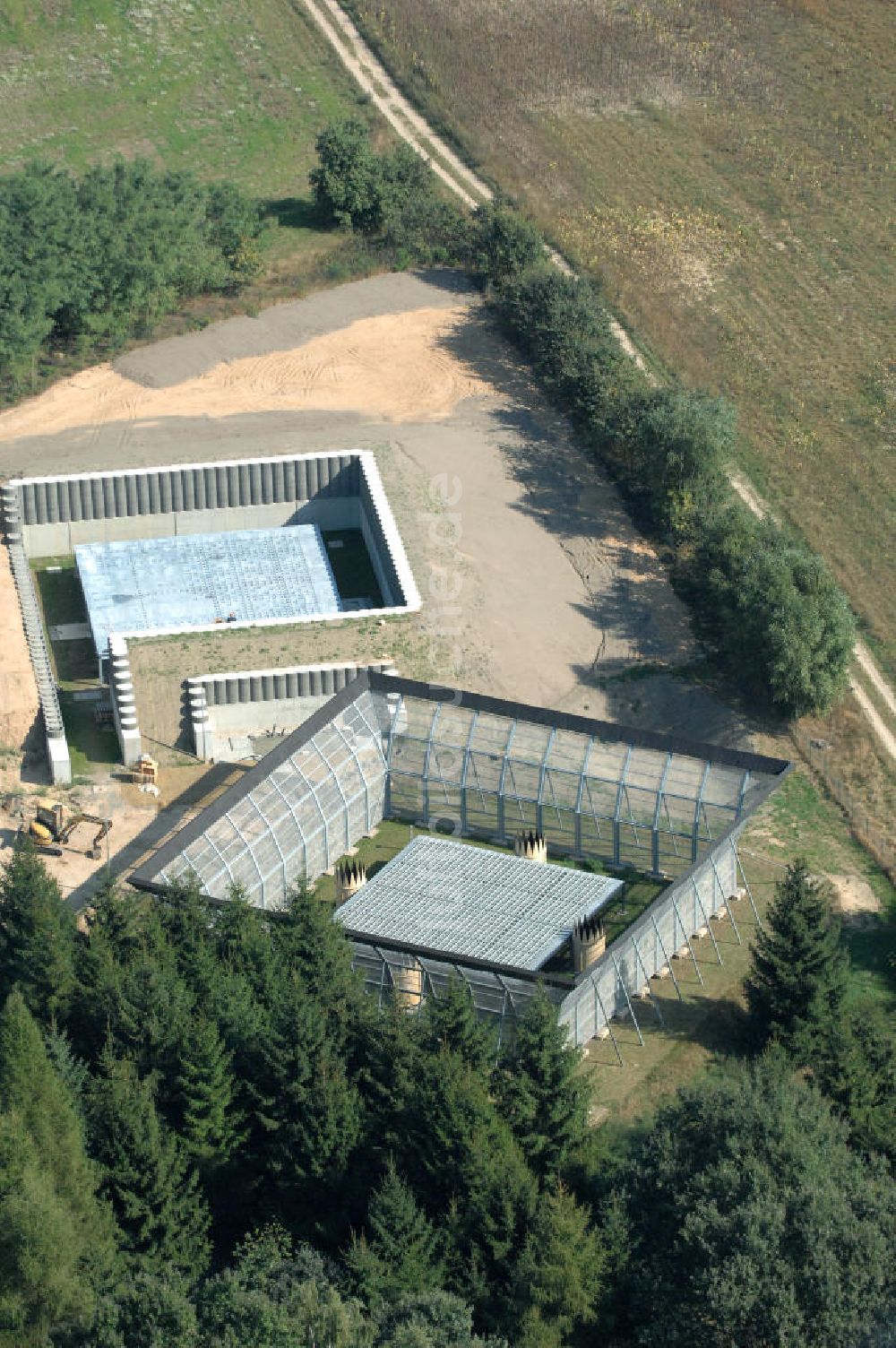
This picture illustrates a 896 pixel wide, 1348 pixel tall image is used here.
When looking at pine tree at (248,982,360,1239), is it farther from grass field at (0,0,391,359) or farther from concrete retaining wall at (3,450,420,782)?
grass field at (0,0,391,359)

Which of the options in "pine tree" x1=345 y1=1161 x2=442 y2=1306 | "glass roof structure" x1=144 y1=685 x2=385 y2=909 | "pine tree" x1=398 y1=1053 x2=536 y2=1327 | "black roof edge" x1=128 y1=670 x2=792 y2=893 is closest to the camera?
"pine tree" x1=345 y1=1161 x2=442 y2=1306

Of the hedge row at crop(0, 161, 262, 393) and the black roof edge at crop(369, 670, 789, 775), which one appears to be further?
the hedge row at crop(0, 161, 262, 393)

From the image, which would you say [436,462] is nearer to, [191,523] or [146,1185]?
[191,523]

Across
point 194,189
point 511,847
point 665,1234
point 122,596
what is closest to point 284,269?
point 194,189

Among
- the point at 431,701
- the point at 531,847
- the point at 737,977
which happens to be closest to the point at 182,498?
the point at 431,701

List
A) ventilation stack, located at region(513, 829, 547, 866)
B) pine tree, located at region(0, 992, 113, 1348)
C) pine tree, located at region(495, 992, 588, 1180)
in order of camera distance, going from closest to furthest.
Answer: pine tree, located at region(0, 992, 113, 1348)
pine tree, located at region(495, 992, 588, 1180)
ventilation stack, located at region(513, 829, 547, 866)

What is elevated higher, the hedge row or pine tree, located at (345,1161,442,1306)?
the hedge row

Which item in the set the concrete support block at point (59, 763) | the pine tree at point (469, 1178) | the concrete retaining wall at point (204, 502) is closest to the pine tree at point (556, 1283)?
the pine tree at point (469, 1178)

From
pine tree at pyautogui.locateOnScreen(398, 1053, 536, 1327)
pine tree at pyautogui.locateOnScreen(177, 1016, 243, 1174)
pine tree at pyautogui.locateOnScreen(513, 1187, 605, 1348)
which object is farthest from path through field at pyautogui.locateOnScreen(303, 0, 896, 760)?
pine tree at pyautogui.locateOnScreen(177, 1016, 243, 1174)
